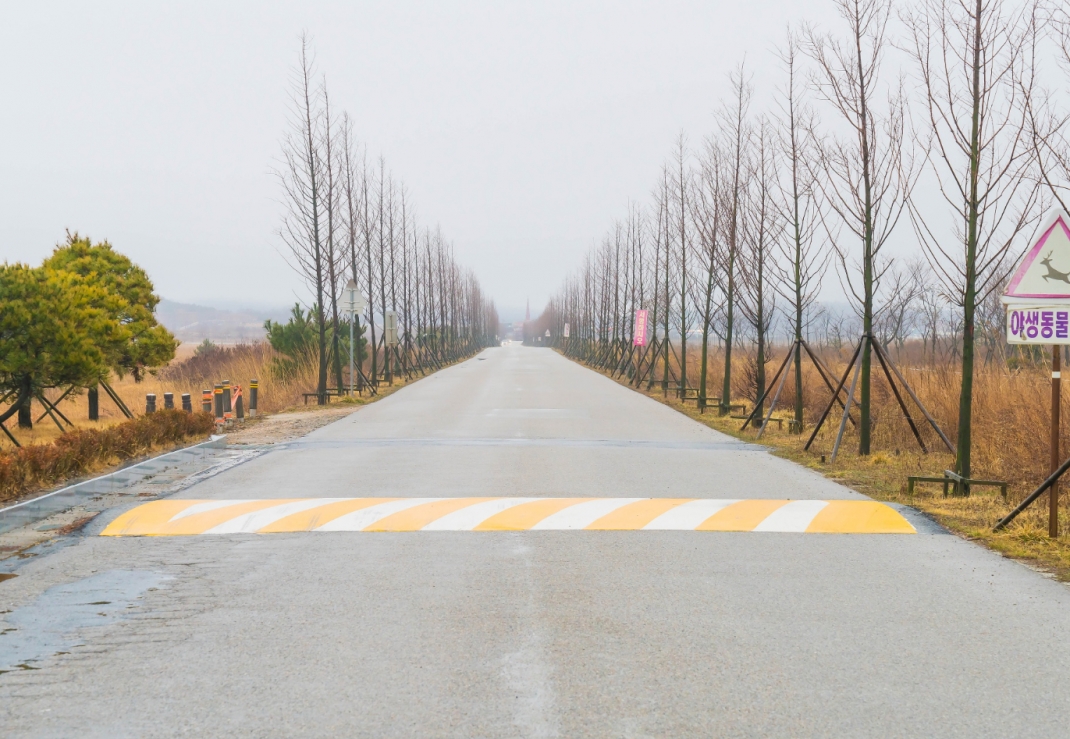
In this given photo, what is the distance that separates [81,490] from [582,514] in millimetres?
5529

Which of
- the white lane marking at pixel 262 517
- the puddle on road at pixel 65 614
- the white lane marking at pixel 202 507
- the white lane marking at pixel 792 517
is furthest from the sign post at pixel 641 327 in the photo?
the puddle on road at pixel 65 614

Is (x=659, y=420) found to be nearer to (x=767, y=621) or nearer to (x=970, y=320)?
(x=970, y=320)

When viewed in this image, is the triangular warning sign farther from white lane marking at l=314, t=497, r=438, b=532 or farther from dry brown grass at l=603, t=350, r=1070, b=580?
white lane marking at l=314, t=497, r=438, b=532

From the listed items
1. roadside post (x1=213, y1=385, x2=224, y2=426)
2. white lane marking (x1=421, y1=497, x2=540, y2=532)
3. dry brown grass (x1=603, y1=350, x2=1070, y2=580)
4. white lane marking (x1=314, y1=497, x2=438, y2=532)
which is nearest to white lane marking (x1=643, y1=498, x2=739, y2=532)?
white lane marking (x1=421, y1=497, x2=540, y2=532)

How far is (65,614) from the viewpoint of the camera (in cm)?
570

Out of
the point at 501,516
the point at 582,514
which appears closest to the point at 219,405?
the point at 501,516

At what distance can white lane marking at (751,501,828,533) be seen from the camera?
8547 mm

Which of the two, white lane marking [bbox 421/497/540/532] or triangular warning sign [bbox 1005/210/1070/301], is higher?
triangular warning sign [bbox 1005/210/1070/301]

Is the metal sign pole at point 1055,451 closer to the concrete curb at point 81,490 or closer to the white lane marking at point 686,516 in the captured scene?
the white lane marking at point 686,516

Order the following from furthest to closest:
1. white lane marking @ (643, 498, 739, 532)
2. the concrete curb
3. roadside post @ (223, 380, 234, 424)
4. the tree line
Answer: roadside post @ (223, 380, 234, 424) → the tree line → the concrete curb → white lane marking @ (643, 498, 739, 532)

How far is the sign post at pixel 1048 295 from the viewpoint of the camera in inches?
310

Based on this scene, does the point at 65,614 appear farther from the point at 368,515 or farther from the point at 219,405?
the point at 219,405

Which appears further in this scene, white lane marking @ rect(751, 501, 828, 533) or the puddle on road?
white lane marking @ rect(751, 501, 828, 533)

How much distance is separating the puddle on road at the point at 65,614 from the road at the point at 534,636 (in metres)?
0.02
